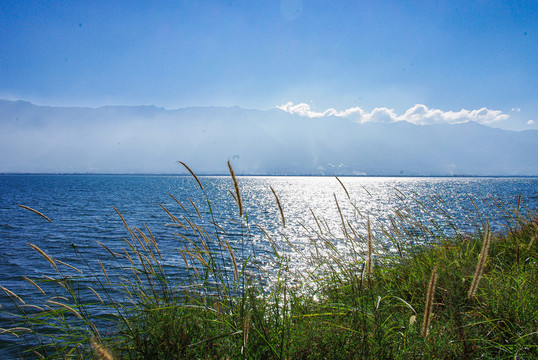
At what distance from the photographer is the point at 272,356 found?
291 cm

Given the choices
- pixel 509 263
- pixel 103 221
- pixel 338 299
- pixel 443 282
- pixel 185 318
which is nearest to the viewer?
pixel 185 318

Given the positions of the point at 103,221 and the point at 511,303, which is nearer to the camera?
the point at 511,303

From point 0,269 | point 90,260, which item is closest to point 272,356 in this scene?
point 90,260

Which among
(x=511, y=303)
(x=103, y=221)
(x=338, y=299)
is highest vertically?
(x=511, y=303)

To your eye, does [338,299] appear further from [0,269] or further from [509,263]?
[0,269]

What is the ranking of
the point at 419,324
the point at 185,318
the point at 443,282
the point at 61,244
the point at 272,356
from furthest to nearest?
the point at 61,244, the point at 443,282, the point at 185,318, the point at 419,324, the point at 272,356

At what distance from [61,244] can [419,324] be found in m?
25.6

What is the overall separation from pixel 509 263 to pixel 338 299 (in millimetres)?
4125

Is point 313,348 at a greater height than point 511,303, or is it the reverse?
point 511,303

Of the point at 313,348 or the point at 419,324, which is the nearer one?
the point at 313,348

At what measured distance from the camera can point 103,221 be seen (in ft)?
114

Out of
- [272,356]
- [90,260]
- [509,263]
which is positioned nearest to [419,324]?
[272,356]

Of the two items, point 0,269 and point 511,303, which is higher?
point 511,303

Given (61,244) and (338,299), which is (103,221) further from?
(338,299)
